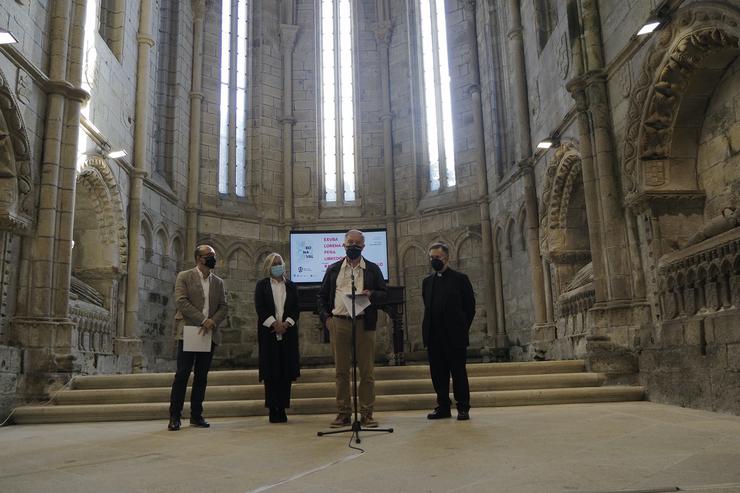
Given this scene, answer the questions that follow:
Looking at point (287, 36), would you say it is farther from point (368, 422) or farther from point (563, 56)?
point (368, 422)

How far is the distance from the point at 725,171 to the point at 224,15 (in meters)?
11.5

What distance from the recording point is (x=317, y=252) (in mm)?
12531

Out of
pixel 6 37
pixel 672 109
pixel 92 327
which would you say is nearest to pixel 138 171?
pixel 92 327

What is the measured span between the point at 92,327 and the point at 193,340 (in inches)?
180

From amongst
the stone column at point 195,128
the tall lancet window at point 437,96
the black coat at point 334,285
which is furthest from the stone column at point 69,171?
the tall lancet window at point 437,96

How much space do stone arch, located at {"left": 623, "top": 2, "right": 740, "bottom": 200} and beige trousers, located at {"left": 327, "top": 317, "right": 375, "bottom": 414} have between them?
3.87m

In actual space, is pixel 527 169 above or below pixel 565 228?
above

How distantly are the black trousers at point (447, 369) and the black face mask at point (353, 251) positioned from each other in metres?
1.02

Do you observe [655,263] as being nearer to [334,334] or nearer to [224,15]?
[334,334]

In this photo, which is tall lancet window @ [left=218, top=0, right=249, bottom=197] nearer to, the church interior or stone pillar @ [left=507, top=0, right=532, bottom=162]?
the church interior

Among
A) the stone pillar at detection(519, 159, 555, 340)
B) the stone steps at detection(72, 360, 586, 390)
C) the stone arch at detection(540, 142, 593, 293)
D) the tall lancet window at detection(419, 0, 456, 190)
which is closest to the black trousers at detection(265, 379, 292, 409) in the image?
the stone steps at detection(72, 360, 586, 390)

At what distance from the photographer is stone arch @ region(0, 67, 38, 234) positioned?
6.72m

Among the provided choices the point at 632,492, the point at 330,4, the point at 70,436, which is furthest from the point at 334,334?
the point at 330,4

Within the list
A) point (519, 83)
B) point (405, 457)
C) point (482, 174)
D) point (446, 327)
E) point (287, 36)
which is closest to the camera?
point (405, 457)
